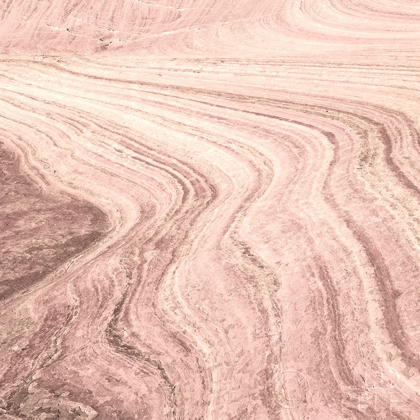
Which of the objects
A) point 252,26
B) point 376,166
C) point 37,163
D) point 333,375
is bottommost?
point 37,163

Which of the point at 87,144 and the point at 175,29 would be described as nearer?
the point at 87,144

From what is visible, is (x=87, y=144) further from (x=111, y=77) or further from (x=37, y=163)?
(x=111, y=77)

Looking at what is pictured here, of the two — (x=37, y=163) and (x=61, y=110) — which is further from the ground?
(x=61, y=110)

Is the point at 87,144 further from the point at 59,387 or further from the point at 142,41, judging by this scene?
the point at 59,387

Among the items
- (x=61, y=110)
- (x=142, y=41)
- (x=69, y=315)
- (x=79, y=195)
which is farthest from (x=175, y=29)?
(x=69, y=315)

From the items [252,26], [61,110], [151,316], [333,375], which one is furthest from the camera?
[252,26]

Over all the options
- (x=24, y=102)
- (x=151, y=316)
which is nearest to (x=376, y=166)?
(x=151, y=316)

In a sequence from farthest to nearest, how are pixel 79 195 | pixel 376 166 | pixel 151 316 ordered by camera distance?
pixel 79 195, pixel 376 166, pixel 151 316
